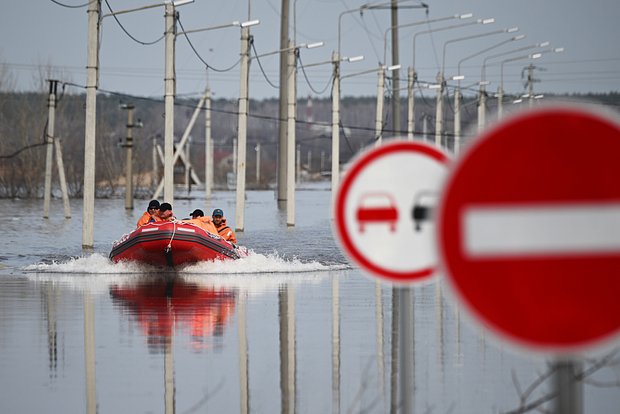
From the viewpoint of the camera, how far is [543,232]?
4625 mm

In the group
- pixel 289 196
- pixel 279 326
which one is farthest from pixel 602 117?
pixel 289 196

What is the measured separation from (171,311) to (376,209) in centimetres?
1434

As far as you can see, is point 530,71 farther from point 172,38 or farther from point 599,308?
point 599,308

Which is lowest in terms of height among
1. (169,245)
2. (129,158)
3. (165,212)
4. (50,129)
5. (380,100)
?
(169,245)

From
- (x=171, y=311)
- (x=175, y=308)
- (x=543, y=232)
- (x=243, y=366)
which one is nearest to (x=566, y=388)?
(x=543, y=232)

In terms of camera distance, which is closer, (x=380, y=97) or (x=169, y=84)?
(x=169, y=84)

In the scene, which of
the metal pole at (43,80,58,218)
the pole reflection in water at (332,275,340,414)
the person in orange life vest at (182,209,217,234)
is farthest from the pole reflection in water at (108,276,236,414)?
the metal pole at (43,80,58,218)

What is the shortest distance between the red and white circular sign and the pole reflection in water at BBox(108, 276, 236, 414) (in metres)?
4.97

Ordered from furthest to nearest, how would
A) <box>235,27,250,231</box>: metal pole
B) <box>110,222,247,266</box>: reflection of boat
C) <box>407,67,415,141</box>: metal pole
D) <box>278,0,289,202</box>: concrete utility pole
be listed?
1. <box>278,0,289,202</box>: concrete utility pole
2. <box>407,67,415,141</box>: metal pole
3. <box>235,27,250,231</box>: metal pole
4. <box>110,222,247,266</box>: reflection of boat

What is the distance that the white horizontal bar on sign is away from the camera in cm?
461

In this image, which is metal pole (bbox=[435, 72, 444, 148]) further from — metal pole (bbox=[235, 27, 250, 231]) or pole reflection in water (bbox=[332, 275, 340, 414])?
pole reflection in water (bbox=[332, 275, 340, 414])

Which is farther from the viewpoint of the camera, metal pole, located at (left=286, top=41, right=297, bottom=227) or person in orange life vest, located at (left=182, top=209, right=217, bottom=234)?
metal pole, located at (left=286, top=41, right=297, bottom=227)

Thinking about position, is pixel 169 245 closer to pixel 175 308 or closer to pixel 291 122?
pixel 175 308

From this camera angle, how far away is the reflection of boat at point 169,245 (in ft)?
105
